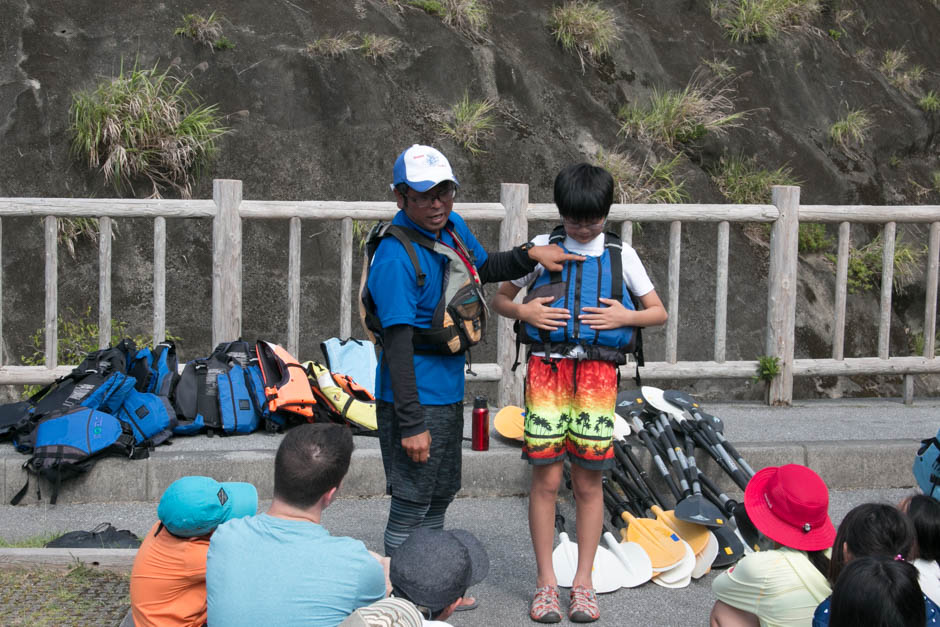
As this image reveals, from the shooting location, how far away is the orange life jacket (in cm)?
631

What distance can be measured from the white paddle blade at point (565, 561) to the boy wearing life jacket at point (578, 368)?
33 centimetres

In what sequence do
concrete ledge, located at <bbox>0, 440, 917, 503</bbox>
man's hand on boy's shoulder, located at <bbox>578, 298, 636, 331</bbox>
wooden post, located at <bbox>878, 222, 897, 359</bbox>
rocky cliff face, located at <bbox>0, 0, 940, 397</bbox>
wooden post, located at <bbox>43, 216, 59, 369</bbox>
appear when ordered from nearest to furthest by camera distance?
man's hand on boy's shoulder, located at <bbox>578, 298, 636, 331</bbox>
concrete ledge, located at <bbox>0, 440, 917, 503</bbox>
wooden post, located at <bbox>43, 216, 59, 369</bbox>
wooden post, located at <bbox>878, 222, 897, 359</bbox>
rocky cliff face, located at <bbox>0, 0, 940, 397</bbox>

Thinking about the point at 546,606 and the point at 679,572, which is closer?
the point at 546,606

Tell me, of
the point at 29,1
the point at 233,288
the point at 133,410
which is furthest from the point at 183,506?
the point at 29,1

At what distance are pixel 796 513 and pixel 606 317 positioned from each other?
1.11 meters

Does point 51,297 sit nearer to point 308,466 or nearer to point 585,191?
point 585,191

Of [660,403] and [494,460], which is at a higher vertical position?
[660,403]

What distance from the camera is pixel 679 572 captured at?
4.59m

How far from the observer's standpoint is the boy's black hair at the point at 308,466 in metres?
2.75

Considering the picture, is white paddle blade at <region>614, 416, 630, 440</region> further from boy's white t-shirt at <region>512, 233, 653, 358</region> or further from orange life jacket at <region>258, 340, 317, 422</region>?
orange life jacket at <region>258, 340, 317, 422</region>

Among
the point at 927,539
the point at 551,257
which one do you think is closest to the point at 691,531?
the point at 551,257

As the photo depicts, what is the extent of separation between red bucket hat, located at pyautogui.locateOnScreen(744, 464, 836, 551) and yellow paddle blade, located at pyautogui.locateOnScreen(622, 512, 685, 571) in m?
1.33

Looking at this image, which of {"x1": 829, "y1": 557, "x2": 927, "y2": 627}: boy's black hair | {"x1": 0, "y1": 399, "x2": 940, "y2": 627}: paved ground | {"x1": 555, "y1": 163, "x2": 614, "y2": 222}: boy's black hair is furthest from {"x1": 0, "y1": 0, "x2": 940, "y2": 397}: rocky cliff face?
{"x1": 829, "y1": 557, "x2": 927, "y2": 627}: boy's black hair

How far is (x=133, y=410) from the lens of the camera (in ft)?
19.4
